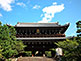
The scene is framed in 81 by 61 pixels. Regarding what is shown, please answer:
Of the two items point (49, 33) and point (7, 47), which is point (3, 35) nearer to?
point (7, 47)

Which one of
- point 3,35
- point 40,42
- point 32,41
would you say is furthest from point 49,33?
point 3,35

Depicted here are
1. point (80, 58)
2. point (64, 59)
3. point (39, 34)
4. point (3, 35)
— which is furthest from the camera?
point (39, 34)

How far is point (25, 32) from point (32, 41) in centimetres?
397

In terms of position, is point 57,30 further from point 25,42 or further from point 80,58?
point 80,58

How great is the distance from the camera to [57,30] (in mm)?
21594

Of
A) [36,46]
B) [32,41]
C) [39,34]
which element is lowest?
[36,46]

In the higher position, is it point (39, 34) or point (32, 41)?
point (39, 34)

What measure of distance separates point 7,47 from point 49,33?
40.3 ft

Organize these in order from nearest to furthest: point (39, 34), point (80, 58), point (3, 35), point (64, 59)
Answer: point (80, 58)
point (64, 59)
point (3, 35)
point (39, 34)

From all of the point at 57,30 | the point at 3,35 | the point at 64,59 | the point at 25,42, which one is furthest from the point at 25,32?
the point at 64,59

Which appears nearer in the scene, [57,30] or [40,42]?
[40,42]

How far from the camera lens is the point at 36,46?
61.6 ft

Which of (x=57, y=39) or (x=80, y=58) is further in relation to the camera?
(x=57, y=39)

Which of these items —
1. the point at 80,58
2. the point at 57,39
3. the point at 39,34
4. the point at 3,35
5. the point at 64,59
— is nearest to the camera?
the point at 80,58
